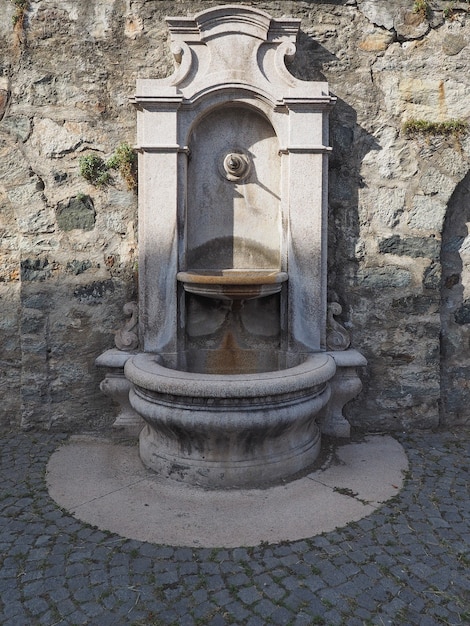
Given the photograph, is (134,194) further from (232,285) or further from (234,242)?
(232,285)

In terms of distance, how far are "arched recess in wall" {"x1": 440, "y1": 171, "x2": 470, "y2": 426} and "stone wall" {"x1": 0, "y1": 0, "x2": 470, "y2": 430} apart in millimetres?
102

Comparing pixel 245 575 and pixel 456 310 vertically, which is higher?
pixel 456 310

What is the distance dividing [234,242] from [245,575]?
95.8 inches

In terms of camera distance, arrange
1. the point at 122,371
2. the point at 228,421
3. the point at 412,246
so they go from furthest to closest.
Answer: the point at 412,246 → the point at 122,371 → the point at 228,421

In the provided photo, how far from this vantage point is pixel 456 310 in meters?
4.01

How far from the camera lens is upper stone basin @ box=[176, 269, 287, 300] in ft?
10.7

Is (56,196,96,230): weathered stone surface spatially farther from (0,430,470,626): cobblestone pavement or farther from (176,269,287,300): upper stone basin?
(0,430,470,626): cobblestone pavement

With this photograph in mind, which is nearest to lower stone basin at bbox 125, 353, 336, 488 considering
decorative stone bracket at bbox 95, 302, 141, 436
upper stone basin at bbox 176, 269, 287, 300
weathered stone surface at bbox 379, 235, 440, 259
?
decorative stone bracket at bbox 95, 302, 141, 436

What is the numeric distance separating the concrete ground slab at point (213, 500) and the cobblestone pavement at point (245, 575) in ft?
0.30

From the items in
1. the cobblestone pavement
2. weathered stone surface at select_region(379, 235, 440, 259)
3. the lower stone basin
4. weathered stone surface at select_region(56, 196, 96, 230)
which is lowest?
the cobblestone pavement

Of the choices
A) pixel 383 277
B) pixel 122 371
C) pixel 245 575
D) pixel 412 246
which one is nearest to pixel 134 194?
pixel 122 371

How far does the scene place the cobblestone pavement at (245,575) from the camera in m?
1.98

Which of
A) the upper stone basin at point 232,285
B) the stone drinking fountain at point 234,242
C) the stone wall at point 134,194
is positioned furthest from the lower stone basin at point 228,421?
the stone wall at point 134,194

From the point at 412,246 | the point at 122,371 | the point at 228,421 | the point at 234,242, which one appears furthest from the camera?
the point at 234,242
